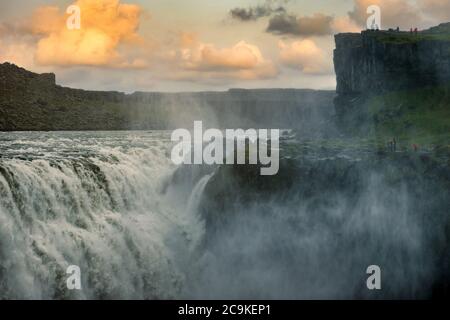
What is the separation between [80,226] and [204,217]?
447 inches

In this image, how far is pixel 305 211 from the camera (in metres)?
40.5

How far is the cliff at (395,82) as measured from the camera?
236 feet

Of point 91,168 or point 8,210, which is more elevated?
point 91,168

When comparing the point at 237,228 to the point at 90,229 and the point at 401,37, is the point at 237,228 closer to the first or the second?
the point at 90,229

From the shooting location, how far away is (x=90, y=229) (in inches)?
1281

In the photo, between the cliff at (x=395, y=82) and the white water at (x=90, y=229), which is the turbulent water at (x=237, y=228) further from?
the cliff at (x=395, y=82)

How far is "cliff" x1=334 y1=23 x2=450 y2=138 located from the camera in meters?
72.0

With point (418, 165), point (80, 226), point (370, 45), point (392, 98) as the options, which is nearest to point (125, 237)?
point (80, 226)

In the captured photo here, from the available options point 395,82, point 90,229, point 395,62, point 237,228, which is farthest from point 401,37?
point 90,229

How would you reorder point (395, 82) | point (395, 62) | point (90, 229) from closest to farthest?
point (90, 229) < point (395, 62) < point (395, 82)

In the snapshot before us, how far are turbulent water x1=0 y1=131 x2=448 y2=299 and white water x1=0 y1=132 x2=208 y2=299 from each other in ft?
0.29

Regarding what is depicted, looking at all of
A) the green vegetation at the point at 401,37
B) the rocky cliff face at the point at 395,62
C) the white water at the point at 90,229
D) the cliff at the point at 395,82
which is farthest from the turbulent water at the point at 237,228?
the green vegetation at the point at 401,37

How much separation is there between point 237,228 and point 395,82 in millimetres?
51610
